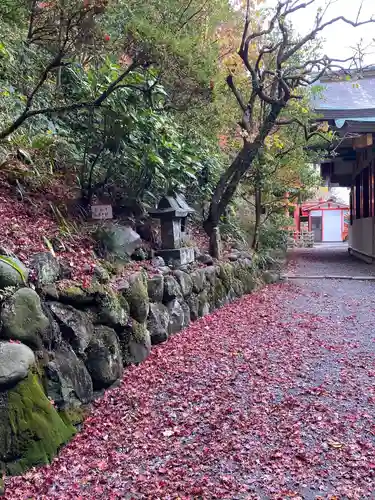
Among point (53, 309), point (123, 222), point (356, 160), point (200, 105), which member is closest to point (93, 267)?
point (53, 309)

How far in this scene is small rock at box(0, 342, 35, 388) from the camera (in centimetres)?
222

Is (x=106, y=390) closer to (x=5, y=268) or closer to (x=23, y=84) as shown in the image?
(x=5, y=268)

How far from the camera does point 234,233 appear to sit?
8.52 m

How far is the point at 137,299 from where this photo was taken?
150 inches

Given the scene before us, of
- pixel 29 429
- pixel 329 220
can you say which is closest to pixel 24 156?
pixel 29 429

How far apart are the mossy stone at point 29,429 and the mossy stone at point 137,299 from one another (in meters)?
1.35

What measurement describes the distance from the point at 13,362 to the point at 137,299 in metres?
1.62

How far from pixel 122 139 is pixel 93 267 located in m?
1.64

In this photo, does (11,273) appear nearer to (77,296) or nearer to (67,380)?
(77,296)

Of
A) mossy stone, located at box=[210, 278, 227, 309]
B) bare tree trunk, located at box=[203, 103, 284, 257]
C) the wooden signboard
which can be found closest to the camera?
mossy stone, located at box=[210, 278, 227, 309]

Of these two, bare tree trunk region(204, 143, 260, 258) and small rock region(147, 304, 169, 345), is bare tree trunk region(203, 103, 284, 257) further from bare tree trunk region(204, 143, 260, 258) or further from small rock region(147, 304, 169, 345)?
small rock region(147, 304, 169, 345)

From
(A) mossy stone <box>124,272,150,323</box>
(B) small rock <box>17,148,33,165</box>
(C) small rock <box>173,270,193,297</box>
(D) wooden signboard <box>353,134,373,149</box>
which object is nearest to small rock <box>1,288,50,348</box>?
(A) mossy stone <box>124,272,150,323</box>

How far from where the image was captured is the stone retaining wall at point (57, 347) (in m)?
2.27

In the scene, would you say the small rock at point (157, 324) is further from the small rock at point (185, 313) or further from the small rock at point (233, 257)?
the small rock at point (233, 257)
